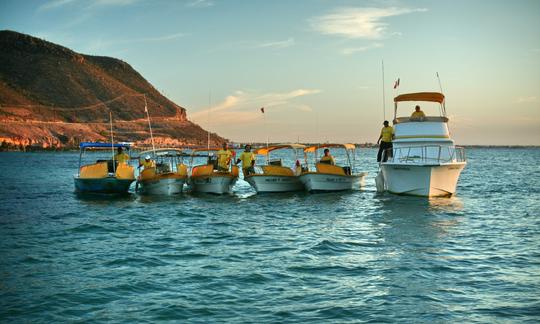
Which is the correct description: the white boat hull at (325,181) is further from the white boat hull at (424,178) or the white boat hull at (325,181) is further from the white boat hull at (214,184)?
the white boat hull at (214,184)

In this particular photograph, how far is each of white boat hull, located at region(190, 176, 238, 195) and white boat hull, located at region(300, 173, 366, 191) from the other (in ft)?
13.6

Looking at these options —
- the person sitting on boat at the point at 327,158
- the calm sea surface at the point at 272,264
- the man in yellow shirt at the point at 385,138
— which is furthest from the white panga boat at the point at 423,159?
the person sitting on boat at the point at 327,158

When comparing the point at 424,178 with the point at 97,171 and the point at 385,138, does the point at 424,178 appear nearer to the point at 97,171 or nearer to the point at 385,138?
the point at 385,138

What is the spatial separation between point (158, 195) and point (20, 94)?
164m

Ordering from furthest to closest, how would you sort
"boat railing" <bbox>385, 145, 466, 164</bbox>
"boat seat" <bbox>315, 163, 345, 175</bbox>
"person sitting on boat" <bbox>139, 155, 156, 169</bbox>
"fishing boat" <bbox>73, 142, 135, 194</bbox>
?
"person sitting on boat" <bbox>139, 155, 156, 169</bbox>, "boat seat" <bbox>315, 163, 345, 175</bbox>, "fishing boat" <bbox>73, 142, 135, 194</bbox>, "boat railing" <bbox>385, 145, 466, 164</bbox>

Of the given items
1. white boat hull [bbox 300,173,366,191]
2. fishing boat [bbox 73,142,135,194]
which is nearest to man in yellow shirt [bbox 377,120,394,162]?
white boat hull [bbox 300,173,366,191]

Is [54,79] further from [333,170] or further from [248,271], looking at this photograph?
[248,271]

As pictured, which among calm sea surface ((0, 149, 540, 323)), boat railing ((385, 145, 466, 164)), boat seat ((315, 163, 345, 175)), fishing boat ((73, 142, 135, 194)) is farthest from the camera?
boat seat ((315, 163, 345, 175))

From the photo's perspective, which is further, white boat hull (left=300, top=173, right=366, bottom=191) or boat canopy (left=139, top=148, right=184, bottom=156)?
boat canopy (left=139, top=148, right=184, bottom=156)

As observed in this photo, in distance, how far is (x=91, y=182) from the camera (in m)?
28.2

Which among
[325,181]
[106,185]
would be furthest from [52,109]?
[325,181]

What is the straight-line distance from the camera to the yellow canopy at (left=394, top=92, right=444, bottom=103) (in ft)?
95.7

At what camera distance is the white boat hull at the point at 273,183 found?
94.1ft

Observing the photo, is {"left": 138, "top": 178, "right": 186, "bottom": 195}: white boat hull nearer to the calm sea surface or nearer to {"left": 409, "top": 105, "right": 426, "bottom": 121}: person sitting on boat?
the calm sea surface
